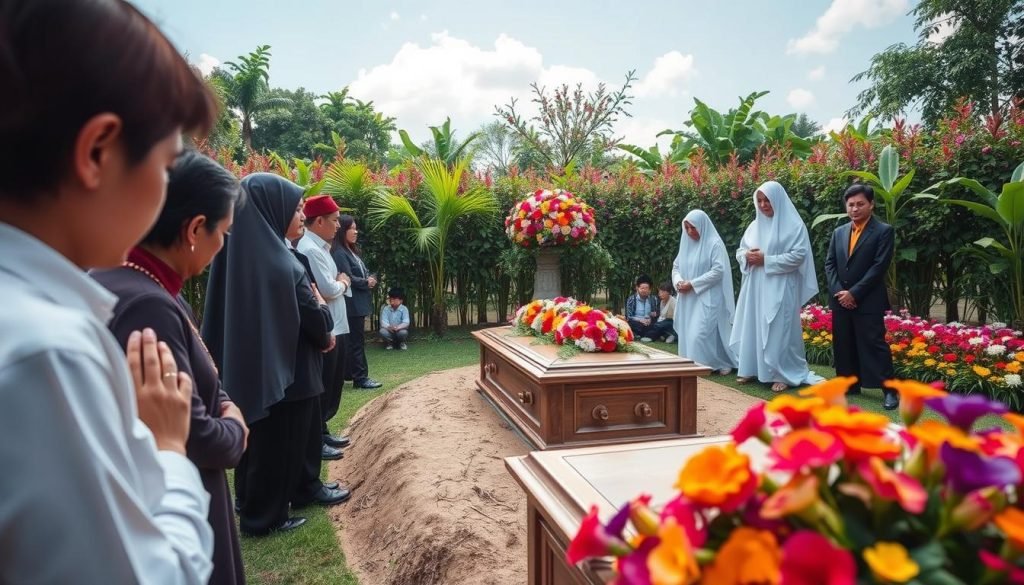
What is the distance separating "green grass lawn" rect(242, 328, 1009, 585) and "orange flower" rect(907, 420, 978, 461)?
9.01 ft

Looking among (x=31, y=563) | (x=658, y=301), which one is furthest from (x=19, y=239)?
(x=658, y=301)

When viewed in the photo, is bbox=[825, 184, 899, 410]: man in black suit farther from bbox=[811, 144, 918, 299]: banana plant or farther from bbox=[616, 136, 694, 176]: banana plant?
bbox=[616, 136, 694, 176]: banana plant

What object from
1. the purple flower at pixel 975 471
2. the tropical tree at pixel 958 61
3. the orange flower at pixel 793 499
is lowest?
the orange flower at pixel 793 499

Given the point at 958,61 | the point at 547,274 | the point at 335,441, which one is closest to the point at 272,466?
the point at 335,441

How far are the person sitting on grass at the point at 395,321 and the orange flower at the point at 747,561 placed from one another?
809 cm

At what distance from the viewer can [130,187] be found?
759mm

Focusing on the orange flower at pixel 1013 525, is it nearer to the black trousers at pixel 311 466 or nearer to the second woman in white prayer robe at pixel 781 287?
the black trousers at pixel 311 466

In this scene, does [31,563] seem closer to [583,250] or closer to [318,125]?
[583,250]

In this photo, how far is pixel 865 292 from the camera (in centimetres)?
528

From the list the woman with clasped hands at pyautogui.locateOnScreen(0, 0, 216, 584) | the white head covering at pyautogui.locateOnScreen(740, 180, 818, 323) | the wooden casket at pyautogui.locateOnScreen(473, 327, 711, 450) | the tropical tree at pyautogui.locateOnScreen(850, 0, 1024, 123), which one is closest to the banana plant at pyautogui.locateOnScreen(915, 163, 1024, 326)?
the white head covering at pyautogui.locateOnScreen(740, 180, 818, 323)

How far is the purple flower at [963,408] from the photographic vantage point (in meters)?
0.66

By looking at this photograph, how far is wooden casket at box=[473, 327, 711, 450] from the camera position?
3510 mm

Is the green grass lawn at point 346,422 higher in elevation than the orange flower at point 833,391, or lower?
lower

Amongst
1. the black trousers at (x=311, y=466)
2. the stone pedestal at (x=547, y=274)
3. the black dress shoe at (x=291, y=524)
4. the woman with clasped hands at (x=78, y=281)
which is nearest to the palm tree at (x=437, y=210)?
the stone pedestal at (x=547, y=274)
